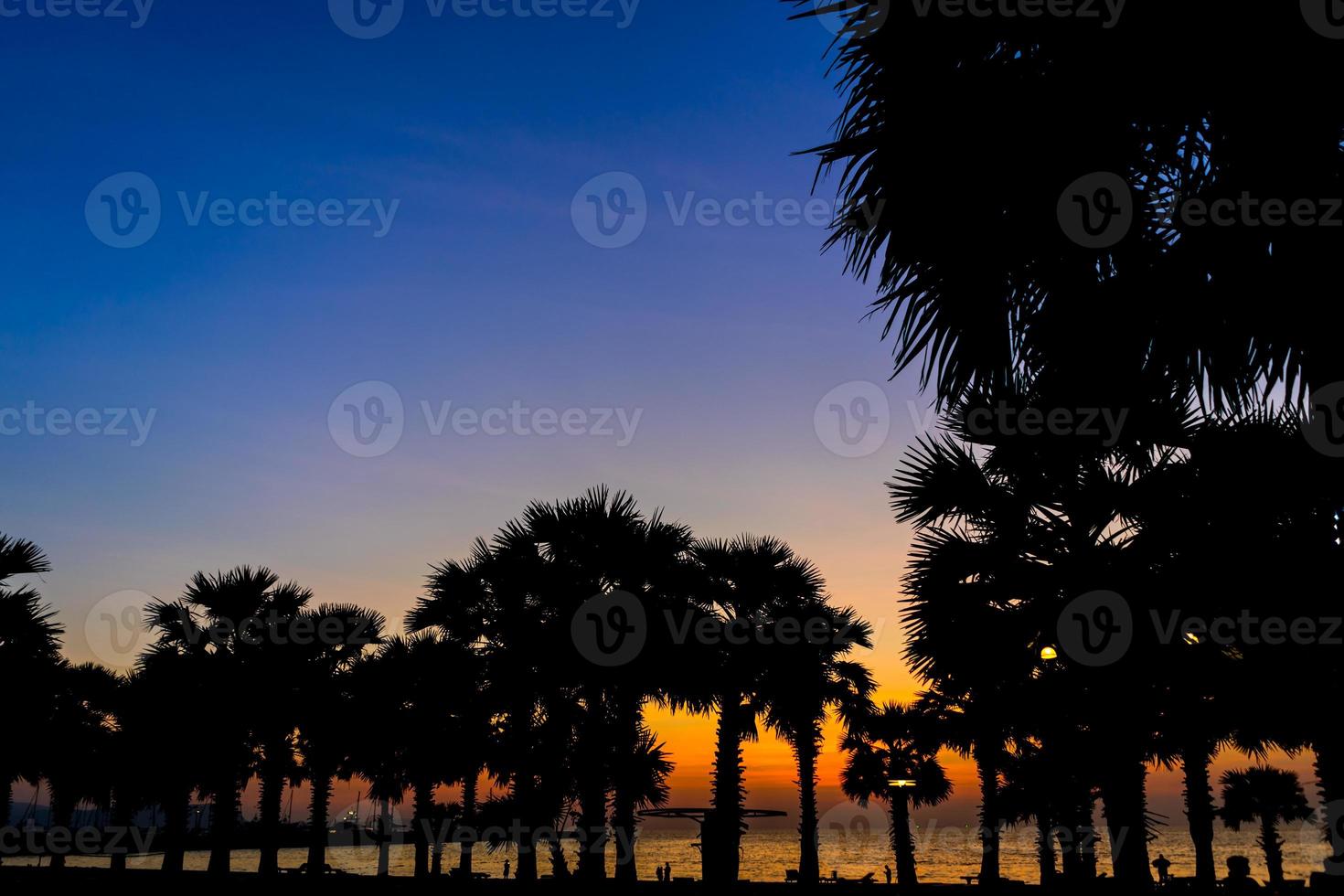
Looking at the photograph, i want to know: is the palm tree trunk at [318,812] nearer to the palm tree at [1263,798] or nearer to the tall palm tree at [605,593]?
the tall palm tree at [605,593]

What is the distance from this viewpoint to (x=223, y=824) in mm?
24453

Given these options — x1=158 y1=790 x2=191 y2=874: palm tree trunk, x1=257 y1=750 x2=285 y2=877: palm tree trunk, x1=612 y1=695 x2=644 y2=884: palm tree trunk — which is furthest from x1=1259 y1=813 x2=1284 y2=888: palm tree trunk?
x1=158 y1=790 x2=191 y2=874: palm tree trunk

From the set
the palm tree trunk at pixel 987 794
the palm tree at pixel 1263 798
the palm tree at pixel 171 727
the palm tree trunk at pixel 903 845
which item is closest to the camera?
the palm tree trunk at pixel 903 845

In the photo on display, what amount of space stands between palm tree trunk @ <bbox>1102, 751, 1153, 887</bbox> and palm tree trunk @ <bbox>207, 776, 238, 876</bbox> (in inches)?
914

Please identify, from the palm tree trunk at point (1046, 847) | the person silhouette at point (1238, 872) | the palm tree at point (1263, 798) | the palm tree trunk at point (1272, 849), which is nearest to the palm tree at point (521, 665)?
the person silhouette at point (1238, 872)

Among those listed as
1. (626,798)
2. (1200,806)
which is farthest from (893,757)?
(626,798)

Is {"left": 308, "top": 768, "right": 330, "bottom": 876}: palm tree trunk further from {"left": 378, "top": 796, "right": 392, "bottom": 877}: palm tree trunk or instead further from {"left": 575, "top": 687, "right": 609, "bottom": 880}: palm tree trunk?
{"left": 575, "top": 687, "right": 609, "bottom": 880}: palm tree trunk

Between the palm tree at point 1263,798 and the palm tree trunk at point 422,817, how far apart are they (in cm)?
3311

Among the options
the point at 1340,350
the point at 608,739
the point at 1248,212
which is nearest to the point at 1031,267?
the point at 1248,212

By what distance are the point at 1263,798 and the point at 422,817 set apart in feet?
117

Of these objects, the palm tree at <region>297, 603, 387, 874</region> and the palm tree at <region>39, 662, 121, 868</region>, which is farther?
the palm tree at <region>297, 603, 387, 874</region>

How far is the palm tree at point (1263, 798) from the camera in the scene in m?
37.8

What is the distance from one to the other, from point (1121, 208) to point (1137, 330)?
806mm

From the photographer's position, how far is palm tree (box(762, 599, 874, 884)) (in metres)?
25.1
